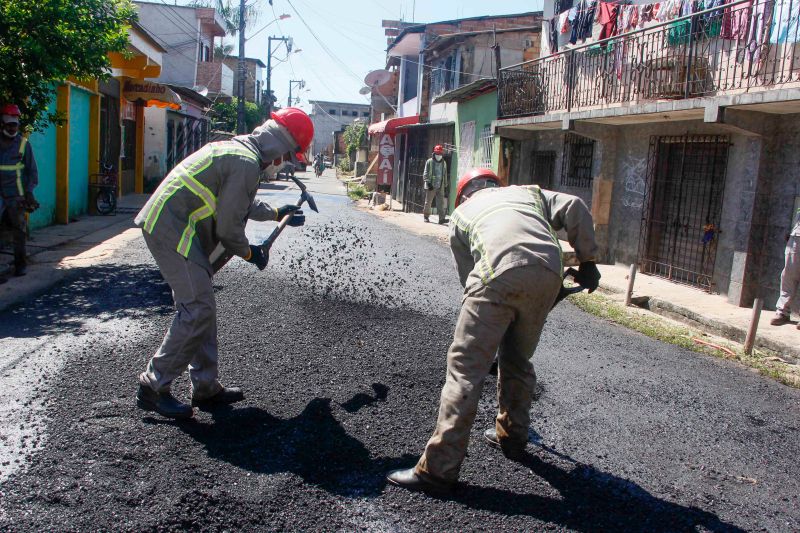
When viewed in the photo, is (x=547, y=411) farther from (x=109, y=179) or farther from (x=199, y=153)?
(x=109, y=179)

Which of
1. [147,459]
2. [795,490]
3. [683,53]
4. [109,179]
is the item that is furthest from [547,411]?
[109,179]

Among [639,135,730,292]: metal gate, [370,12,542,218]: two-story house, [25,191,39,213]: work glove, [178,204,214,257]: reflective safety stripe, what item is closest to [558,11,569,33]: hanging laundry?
[370,12,542,218]: two-story house

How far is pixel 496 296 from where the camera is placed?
3.20m

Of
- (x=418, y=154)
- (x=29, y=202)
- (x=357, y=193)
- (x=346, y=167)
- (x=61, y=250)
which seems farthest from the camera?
(x=346, y=167)

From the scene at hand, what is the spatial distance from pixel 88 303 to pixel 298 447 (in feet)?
13.0

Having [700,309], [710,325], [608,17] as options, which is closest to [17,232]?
[710,325]

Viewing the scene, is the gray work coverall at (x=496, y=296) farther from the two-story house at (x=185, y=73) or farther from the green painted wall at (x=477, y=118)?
the two-story house at (x=185, y=73)

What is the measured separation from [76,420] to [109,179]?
12282 millimetres

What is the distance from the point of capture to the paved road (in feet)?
9.86

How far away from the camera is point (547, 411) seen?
4.39 metres

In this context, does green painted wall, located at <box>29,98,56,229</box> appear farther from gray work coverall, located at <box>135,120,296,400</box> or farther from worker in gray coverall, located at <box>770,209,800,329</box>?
A: worker in gray coverall, located at <box>770,209,800,329</box>

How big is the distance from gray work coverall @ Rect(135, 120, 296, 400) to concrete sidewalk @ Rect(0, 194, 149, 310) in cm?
347

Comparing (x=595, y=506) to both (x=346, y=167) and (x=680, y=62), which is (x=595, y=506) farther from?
(x=346, y=167)

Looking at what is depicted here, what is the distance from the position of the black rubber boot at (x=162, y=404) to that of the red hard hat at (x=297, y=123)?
5.30 ft
